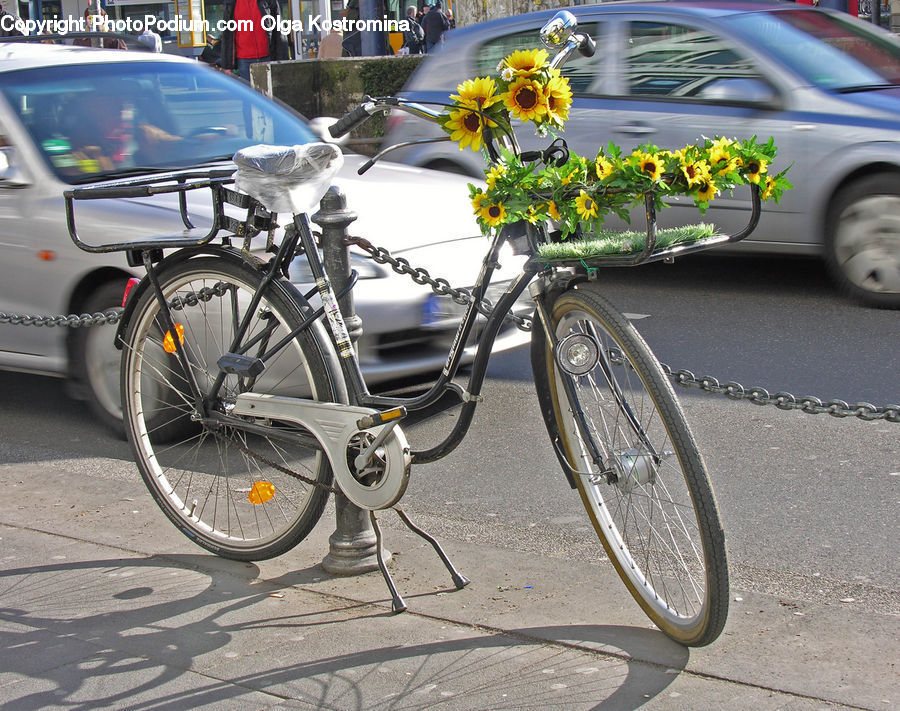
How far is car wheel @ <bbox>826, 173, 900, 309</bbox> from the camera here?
7160mm

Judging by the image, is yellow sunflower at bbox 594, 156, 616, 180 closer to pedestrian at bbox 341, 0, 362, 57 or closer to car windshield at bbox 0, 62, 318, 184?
car windshield at bbox 0, 62, 318, 184

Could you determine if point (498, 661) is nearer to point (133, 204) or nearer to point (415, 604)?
point (415, 604)

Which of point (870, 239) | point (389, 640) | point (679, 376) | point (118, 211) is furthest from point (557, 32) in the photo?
point (870, 239)

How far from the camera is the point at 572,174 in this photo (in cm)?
307

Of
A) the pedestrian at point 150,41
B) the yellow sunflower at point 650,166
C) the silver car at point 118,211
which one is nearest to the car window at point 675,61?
the silver car at point 118,211

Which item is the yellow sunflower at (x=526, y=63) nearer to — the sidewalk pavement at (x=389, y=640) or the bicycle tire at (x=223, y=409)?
the bicycle tire at (x=223, y=409)

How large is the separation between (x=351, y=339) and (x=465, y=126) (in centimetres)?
79

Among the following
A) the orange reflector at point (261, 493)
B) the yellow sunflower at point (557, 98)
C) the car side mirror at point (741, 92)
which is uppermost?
the yellow sunflower at point (557, 98)

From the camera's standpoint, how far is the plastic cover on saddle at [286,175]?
3533 mm

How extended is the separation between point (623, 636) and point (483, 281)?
101 cm

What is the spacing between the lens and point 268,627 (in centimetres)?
347

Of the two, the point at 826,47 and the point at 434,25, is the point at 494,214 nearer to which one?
the point at 826,47

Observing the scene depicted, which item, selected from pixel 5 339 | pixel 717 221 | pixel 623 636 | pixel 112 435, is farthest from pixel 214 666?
pixel 717 221

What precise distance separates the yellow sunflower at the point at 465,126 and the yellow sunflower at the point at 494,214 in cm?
20
